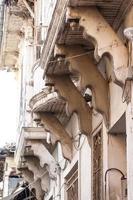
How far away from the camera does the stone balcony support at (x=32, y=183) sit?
19.3 m

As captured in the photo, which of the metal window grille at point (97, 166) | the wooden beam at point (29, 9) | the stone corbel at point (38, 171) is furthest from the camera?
the wooden beam at point (29, 9)

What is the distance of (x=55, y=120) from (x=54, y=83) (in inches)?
118

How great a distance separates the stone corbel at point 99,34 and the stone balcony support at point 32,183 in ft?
33.8

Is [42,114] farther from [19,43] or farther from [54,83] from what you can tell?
[19,43]

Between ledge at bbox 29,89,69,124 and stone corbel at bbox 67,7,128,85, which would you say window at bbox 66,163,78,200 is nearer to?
ledge at bbox 29,89,69,124

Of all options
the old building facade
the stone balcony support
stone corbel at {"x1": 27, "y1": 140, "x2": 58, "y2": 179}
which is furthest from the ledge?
the stone balcony support

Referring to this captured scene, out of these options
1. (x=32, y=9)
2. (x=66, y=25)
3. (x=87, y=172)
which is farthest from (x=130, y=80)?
(x=32, y=9)

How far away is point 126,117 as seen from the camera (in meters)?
9.24

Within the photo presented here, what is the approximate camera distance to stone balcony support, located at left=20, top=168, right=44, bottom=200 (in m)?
19.3

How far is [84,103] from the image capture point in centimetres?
1199

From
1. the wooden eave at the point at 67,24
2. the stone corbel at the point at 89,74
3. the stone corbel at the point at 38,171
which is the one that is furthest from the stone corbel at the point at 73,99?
the stone corbel at the point at 38,171

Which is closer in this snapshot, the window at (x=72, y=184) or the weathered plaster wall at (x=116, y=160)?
the weathered plaster wall at (x=116, y=160)

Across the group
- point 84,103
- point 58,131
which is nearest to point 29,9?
point 58,131

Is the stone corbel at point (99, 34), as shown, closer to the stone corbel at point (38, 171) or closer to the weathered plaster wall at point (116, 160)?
the weathered plaster wall at point (116, 160)
